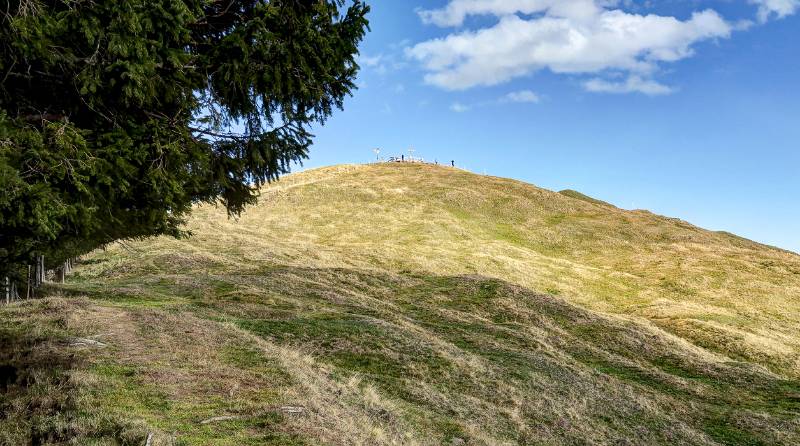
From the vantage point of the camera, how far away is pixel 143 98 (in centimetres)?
888

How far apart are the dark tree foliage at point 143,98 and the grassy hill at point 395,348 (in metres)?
3.84

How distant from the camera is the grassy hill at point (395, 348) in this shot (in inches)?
449

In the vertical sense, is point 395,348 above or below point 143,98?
below

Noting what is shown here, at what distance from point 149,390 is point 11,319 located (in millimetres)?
10000

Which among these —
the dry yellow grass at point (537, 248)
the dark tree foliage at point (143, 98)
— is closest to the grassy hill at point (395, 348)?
the dry yellow grass at point (537, 248)

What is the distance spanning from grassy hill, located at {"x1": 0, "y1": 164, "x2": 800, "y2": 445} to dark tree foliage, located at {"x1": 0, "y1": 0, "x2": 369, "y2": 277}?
3.84m

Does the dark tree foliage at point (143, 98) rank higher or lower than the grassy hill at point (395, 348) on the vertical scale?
higher

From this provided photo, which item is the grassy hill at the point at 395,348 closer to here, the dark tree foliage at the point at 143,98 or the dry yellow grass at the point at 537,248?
the dry yellow grass at the point at 537,248

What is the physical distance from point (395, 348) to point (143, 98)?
49.7 feet

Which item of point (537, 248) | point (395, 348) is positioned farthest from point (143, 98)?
point (537, 248)

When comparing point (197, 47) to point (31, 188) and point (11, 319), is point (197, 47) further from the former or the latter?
point (11, 319)

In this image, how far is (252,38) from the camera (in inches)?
Result: 392

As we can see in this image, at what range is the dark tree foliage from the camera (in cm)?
815

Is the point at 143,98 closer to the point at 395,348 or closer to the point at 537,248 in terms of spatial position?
the point at 395,348
